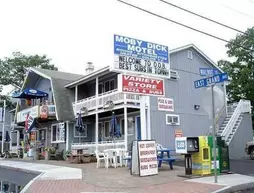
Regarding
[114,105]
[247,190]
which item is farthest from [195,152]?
[114,105]

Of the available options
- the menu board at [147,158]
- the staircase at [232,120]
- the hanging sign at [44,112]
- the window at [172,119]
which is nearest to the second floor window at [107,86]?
the hanging sign at [44,112]

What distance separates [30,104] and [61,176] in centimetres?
1771

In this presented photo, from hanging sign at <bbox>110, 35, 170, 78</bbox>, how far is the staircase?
379 inches

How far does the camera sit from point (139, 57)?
13906 mm

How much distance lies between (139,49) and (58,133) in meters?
13.5

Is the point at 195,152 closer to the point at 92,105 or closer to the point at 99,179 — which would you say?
the point at 99,179

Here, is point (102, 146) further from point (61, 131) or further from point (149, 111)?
point (61, 131)

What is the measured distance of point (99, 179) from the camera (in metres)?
11.6

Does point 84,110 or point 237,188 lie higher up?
point 84,110

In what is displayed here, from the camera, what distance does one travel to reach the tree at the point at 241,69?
28.9 meters

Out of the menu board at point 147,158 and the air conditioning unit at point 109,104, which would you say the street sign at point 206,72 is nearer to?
the menu board at point 147,158

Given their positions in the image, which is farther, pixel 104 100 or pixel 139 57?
pixel 104 100

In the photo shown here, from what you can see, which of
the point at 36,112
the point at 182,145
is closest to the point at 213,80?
the point at 182,145

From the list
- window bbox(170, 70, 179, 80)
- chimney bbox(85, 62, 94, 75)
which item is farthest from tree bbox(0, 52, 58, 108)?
window bbox(170, 70, 179, 80)
